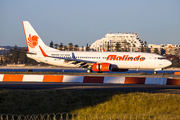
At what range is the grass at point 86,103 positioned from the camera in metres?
13.4

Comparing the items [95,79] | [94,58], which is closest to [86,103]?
[95,79]

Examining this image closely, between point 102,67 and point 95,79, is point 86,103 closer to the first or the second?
point 95,79

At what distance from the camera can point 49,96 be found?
15656 millimetres

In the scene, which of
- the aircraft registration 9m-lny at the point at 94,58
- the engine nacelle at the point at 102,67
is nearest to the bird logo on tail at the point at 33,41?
the aircraft registration 9m-lny at the point at 94,58

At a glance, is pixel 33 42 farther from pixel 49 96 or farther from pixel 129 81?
pixel 49 96

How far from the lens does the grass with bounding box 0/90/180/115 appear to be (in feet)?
43.8

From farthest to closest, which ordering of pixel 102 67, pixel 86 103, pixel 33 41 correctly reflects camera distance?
pixel 33 41
pixel 102 67
pixel 86 103

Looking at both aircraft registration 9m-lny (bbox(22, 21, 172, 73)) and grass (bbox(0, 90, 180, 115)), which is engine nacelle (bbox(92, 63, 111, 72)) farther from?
grass (bbox(0, 90, 180, 115))

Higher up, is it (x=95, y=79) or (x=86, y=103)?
(x=86, y=103)

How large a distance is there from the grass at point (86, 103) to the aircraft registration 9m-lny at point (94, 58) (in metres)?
23.3

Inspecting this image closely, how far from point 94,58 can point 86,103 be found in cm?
2757

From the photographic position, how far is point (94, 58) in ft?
137

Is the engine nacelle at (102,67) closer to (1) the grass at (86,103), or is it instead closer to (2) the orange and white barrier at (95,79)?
(2) the orange and white barrier at (95,79)

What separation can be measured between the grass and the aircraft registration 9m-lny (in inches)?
917
